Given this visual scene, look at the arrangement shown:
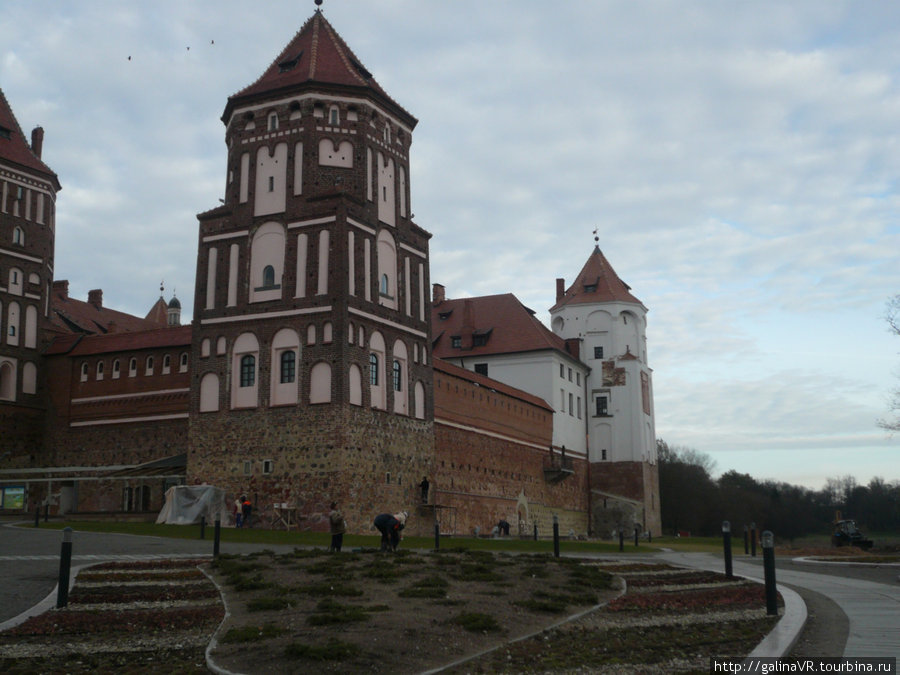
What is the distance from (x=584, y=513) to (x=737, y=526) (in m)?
35.0

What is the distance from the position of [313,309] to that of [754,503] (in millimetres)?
74045

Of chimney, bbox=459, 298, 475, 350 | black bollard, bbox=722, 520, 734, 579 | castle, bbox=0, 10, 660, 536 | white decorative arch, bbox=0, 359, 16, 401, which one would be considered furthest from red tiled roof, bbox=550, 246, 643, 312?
black bollard, bbox=722, 520, 734, 579

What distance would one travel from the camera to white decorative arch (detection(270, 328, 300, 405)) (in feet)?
115

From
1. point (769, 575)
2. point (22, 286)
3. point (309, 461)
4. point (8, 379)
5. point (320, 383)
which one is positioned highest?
point (22, 286)

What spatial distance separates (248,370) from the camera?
36.0 meters

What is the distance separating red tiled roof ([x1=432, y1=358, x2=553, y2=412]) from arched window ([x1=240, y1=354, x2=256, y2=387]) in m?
8.46

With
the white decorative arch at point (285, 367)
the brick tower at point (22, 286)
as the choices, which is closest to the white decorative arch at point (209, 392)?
the white decorative arch at point (285, 367)

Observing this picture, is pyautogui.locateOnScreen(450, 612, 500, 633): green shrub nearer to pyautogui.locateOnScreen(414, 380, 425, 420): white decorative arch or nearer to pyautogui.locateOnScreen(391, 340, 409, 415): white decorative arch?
pyautogui.locateOnScreen(391, 340, 409, 415): white decorative arch

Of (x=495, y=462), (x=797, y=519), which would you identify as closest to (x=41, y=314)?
(x=495, y=462)

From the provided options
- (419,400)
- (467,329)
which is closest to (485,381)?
(419,400)

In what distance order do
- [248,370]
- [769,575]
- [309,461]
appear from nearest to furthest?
[769,575]
[309,461]
[248,370]

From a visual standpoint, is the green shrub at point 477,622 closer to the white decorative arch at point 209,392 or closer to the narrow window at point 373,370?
the narrow window at point 373,370

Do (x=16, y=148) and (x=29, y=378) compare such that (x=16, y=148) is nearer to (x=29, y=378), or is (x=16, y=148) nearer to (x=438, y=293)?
(x=29, y=378)

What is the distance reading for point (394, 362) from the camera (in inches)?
1473
